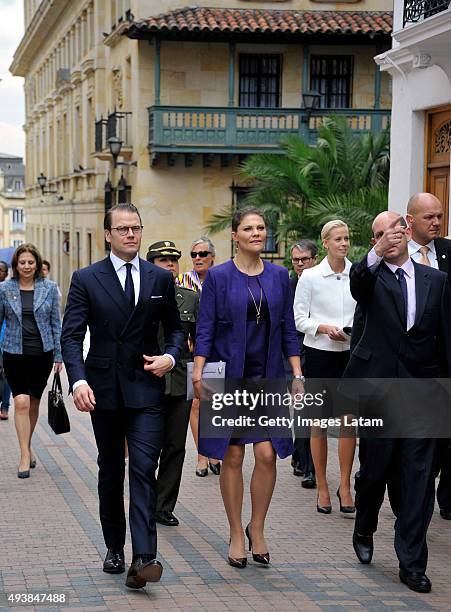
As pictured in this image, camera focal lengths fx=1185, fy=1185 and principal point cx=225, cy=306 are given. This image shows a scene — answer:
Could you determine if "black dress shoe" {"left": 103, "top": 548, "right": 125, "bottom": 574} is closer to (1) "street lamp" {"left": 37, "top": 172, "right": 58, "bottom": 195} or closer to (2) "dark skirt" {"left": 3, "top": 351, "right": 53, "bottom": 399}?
(2) "dark skirt" {"left": 3, "top": 351, "right": 53, "bottom": 399}

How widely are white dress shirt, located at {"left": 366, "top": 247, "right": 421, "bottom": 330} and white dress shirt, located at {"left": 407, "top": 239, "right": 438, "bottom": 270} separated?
1.00 meters

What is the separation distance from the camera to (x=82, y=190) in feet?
133

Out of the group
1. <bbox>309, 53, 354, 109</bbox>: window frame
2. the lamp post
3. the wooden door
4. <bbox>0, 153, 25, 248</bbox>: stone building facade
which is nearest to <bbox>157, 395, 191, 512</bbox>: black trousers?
the wooden door

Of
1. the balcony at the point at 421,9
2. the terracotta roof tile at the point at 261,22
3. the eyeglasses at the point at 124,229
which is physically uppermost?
the terracotta roof tile at the point at 261,22

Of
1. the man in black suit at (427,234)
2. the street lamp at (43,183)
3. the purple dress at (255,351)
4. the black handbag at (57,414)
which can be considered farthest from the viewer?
the street lamp at (43,183)

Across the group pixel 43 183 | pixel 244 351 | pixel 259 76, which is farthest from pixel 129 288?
pixel 43 183

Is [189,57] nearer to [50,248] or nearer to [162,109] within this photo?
[162,109]

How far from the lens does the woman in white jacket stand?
8383 millimetres

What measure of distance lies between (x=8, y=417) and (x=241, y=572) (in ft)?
24.6

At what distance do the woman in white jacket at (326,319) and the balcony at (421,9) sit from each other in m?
5.64

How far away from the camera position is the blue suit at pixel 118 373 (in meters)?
6.27

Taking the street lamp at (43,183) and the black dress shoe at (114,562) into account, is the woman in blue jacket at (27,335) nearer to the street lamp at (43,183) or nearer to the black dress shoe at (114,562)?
the black dress shoe at (114,562)

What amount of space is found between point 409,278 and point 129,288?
154cm

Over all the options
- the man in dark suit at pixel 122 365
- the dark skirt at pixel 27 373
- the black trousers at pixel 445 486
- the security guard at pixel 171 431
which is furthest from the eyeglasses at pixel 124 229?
the dark skirt at pixel 27 373
